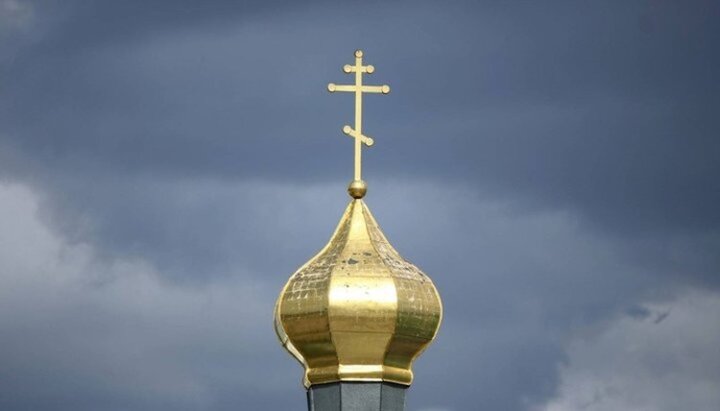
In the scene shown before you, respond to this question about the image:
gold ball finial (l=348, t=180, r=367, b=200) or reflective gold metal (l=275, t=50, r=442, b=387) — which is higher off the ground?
gold ball finial (l=348, t=180, r=367, b=200)

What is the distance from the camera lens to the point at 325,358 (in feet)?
311

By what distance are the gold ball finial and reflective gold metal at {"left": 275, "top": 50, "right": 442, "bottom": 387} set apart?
0.02 m

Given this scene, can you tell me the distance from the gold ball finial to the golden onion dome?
0.37 meters

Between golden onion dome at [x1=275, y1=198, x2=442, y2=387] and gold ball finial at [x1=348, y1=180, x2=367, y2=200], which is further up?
gold ball finial at [x1=348, y1=180, x2=367, y2=200]

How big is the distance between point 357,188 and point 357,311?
94.7 inches

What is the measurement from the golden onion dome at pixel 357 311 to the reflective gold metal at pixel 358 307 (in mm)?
18

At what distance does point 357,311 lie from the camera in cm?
9444

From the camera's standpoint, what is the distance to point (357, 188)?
9550cm

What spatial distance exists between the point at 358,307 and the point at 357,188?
234 centimetres

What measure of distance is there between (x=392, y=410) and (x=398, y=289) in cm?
213

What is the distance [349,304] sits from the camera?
9444cm

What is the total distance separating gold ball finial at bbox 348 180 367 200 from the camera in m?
95.5

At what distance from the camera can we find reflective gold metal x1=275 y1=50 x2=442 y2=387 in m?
94.5

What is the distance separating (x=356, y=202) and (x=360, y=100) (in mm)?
1835
